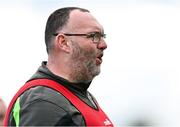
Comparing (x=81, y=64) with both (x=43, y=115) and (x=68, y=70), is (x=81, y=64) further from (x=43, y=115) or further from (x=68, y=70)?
(x=43, y=115)

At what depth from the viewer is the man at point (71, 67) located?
2.90 m

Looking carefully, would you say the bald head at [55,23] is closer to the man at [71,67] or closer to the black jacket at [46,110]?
the man at [71,67]

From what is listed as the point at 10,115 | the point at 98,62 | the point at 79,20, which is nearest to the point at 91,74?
→ the point at 98,62

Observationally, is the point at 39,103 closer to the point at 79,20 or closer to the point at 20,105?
the point at 20,105

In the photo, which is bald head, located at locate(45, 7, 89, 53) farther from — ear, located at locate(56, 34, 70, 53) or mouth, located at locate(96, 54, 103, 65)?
mouth, located at locate(96, 54, 103, 65)

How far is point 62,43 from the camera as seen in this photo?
3.18 meters

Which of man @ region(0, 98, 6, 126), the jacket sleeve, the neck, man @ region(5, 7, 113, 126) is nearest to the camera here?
the jacket sleeve

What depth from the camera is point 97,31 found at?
10.5 ft

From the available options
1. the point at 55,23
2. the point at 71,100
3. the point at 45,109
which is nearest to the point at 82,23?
the point at 55,23

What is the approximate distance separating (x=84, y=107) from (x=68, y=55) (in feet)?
1.01

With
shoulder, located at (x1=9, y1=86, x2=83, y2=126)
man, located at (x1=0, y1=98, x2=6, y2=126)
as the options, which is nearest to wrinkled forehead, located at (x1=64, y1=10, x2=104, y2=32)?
shoulder, located at (x1=9, y1=86, x2=83, y2=126)

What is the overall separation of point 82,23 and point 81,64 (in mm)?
214

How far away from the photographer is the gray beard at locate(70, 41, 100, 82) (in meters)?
3.17

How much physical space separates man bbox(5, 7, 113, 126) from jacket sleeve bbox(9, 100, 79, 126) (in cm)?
6
